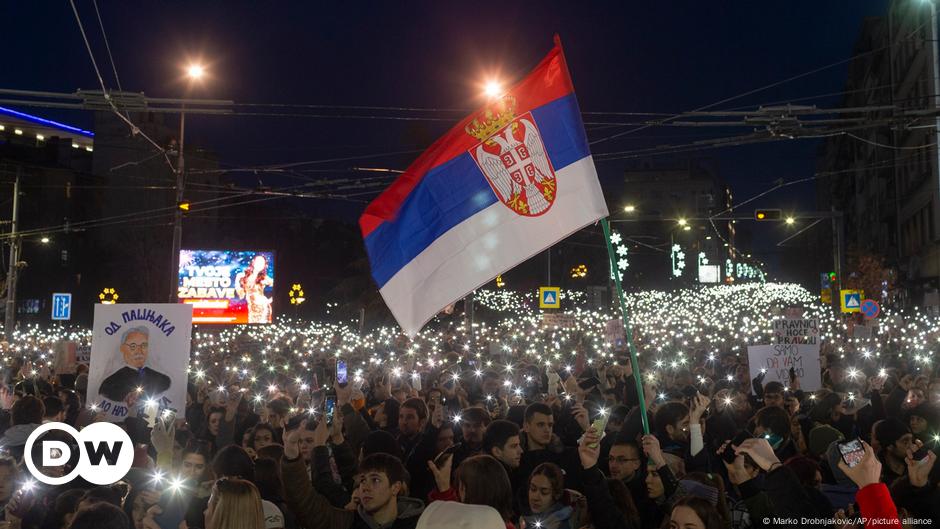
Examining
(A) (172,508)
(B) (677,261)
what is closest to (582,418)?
(A) (172,508)

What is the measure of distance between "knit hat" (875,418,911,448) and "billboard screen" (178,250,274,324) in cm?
3300

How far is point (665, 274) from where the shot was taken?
85.8 metres

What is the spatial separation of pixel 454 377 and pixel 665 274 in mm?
74276

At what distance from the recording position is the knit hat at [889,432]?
7.72 meters

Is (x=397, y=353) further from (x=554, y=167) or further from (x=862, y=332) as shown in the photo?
(x=554, y=167)

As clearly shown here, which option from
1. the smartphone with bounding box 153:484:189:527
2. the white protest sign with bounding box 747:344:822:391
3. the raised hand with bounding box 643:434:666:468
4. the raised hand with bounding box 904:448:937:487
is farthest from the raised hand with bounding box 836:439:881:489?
the white protest sign with bounding box 747:344:822:391

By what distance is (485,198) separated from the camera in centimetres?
748

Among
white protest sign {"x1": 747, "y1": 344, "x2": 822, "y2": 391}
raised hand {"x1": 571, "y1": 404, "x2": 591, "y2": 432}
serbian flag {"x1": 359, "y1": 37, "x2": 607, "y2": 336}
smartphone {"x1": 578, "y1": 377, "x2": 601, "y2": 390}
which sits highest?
serbian flag {"x1": 359, "y1": 37, "x2": 607, "y2": 336}

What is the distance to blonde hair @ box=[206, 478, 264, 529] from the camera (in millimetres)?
4820

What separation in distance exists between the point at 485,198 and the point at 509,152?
1.37 ft

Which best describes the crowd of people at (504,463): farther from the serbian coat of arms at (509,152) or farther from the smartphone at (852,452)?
the serbian coat of arms at (509,152)

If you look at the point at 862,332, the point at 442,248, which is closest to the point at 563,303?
the point at 862,332

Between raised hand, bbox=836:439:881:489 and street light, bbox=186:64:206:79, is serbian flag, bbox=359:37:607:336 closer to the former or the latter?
raised hand, bbox=836:439:881:489

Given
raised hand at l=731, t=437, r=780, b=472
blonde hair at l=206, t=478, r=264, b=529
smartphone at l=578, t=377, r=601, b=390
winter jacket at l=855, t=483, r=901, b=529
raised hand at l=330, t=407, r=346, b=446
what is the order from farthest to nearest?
1. smartphone at l=578, t=377, r=601, b=390
2. raised hand at l=330, t=407, r=346, b=446
3. raised hand at l=731, t=437, r=780, b=472
4. blonde hair at l=206, t=478, r=264, b=529
5. winter jacket at l=855, t=483, r=901, b=529
